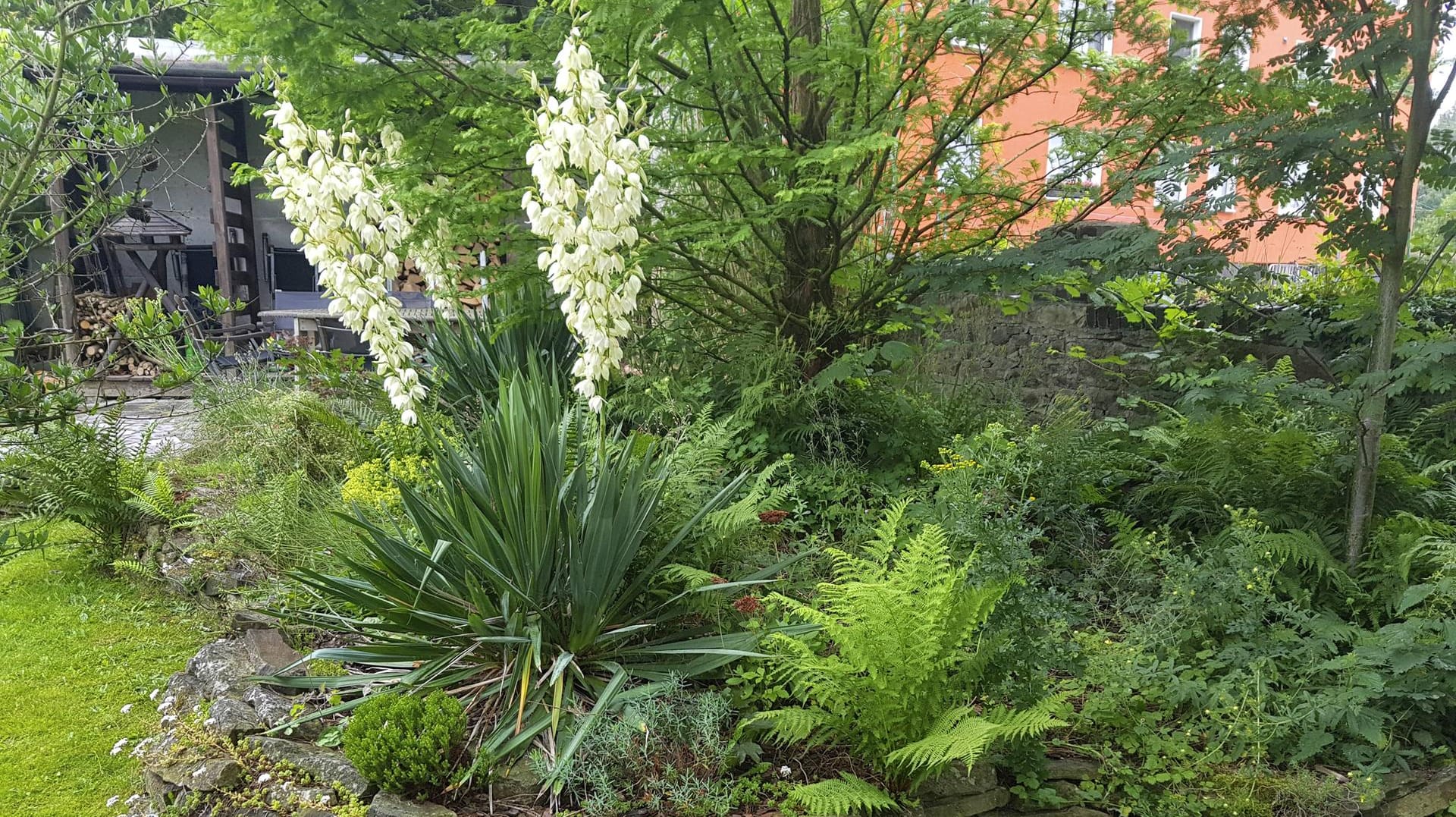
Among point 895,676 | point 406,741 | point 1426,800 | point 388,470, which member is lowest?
point 1426,800

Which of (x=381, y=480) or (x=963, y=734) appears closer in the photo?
(x=963, y=734)

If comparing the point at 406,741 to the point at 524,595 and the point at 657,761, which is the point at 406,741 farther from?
the point at 657,761

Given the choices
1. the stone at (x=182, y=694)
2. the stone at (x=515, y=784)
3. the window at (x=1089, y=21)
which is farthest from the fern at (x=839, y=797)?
the window at (x=1089, y=21)

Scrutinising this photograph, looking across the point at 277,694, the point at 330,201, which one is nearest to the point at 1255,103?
the point at 330,201

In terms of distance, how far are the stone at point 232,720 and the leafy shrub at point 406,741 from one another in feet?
1.70

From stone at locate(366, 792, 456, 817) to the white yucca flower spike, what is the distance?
1381 mm

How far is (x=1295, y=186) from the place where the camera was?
343cm

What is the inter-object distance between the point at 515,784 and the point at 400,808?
320 mm

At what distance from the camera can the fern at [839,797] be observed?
7.07 feet

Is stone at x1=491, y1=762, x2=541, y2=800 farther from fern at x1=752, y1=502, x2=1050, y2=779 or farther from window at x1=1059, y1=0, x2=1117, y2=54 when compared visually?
window at x1=1059, y1=0, x2=1117, y2=54

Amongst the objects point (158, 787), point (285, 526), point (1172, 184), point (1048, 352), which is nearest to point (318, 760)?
point (158, 787)

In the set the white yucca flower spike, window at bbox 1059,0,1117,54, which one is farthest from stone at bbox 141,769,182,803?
window at bbox 1059,0,1117,54

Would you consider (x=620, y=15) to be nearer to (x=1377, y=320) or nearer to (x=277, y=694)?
(x=277, y=694)

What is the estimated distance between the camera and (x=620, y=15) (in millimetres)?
3367
